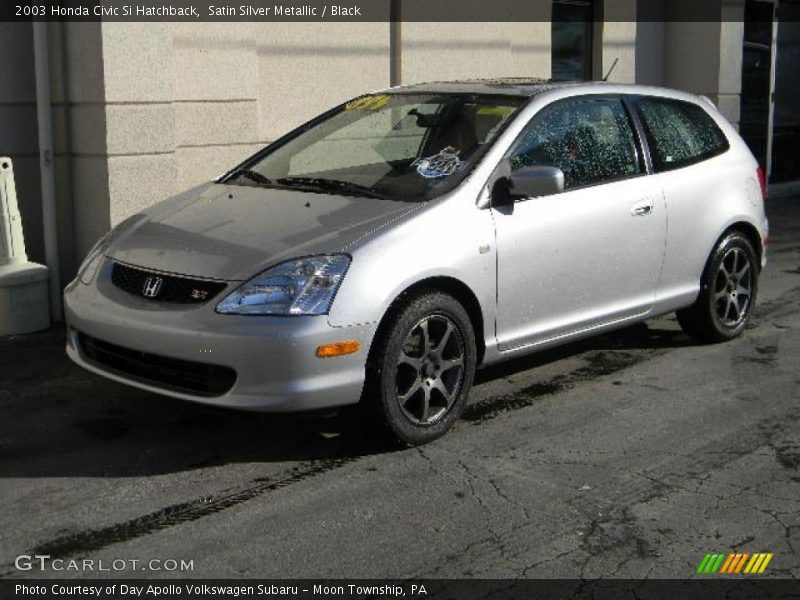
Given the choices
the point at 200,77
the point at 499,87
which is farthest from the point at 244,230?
the point at 200,77

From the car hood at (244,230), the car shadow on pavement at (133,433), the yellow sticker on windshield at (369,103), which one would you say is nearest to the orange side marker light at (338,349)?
the car shadow on pavement at (133,433)

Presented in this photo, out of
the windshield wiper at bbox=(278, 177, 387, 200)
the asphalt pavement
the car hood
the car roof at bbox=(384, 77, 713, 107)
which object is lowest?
the asphalt pavement

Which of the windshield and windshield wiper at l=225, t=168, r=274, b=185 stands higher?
the windshield

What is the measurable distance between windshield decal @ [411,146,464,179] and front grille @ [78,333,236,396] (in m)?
1.53

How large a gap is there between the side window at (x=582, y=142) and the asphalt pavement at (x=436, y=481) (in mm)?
1191

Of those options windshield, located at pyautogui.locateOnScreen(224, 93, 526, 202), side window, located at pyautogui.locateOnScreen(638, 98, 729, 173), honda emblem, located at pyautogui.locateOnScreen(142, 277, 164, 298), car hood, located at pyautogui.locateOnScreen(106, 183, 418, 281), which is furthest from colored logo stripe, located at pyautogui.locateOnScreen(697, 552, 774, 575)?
side window, located at pyautogui.locateOnScreen(638, 98, 729, 173)

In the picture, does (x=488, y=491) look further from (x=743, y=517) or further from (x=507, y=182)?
(x=507, y=182)

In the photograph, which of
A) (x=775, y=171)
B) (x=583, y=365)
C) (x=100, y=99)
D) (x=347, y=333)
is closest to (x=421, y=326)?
(x=347, y=333)

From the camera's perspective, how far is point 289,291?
489 cm

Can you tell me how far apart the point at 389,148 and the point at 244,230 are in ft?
3.88

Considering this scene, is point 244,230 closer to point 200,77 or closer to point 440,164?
point 440,164

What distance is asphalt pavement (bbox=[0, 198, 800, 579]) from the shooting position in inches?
165

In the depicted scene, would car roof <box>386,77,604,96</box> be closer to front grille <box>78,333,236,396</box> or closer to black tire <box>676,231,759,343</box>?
black tire <box>676,231,759,343</box>

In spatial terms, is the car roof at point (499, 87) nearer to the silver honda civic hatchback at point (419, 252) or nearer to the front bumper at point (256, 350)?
the silver honda civic hatchback at point (419, 252)
